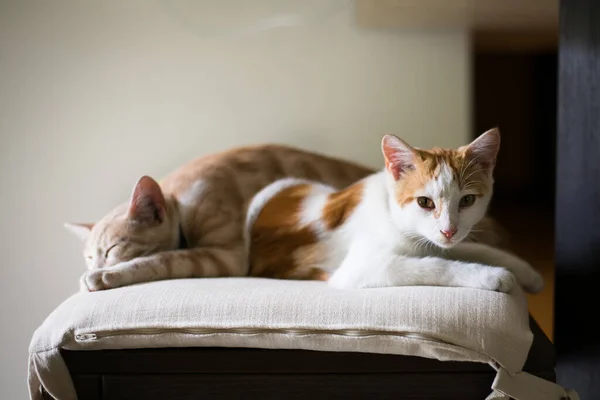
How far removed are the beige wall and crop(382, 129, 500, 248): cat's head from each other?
2.01 feet

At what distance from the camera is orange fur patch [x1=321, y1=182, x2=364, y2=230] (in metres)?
1.52

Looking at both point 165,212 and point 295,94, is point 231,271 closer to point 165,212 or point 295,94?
point 165,212

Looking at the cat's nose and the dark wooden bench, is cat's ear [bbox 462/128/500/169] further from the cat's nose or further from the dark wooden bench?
the dark wooden bench

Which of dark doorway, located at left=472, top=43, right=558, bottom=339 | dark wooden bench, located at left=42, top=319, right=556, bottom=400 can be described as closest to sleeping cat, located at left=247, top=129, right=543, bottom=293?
dark wooden bench, located at left=42, top=319, right=556, bottom=400

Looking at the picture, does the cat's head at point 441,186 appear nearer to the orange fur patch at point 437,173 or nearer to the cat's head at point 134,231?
the orange fur patch at point 437,173

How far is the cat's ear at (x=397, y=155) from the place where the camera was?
136cm

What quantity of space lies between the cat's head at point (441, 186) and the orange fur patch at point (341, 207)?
0.13 meters

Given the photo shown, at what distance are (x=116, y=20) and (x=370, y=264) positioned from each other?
1080 millimetres

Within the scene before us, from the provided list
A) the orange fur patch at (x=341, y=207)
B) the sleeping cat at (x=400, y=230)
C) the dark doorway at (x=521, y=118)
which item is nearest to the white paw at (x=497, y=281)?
the sleeping cat at (x=400, y=230)

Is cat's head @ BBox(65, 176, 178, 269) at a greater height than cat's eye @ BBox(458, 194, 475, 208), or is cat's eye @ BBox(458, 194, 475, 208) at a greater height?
cat's eye @ BBox(458, 194, 475, 208)

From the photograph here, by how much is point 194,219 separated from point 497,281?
0.72 metres

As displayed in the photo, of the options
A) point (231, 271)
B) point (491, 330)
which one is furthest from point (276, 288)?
point (491, 330)

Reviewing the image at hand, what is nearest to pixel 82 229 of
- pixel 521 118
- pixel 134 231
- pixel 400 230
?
pixel 134 231

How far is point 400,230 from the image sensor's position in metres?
1.40
